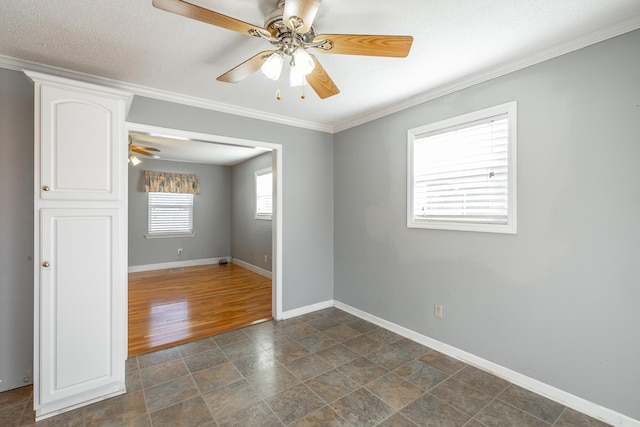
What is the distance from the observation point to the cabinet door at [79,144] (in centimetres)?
189

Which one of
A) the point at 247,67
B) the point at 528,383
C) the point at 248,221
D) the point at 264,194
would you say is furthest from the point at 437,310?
the point at 248,221

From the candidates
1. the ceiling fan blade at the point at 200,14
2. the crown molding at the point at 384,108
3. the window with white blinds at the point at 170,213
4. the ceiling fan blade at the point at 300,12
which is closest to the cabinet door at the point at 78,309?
the crown molding at the point at 384,108

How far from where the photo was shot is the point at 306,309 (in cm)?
376

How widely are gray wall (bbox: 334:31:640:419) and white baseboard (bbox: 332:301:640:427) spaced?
0.04 metres

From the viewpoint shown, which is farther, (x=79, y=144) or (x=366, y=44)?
(x=79, y=144)

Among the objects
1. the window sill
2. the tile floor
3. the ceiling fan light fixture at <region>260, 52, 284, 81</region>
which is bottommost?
the tile floor

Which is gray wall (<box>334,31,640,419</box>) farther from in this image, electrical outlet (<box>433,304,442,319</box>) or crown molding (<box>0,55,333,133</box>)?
crown molding (<box>0,55,333,133</box>)

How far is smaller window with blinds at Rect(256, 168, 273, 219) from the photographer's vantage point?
576 centimetres

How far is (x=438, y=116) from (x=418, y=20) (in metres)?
1.17

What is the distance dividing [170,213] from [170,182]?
72 cm

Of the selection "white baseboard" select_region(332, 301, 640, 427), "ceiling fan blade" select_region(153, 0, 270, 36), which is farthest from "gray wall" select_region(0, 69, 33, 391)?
"white baseboard" select_region(332, 301, 640, 427)

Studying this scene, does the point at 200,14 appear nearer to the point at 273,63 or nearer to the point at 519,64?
the point at 273,63

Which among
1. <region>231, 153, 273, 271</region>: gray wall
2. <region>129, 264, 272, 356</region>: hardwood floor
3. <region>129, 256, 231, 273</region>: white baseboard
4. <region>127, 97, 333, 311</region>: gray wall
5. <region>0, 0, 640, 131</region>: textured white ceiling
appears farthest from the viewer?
<region>129, 256, 231, 273</region>: white baseboard

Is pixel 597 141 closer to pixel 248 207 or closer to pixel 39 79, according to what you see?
pixel 39 79
